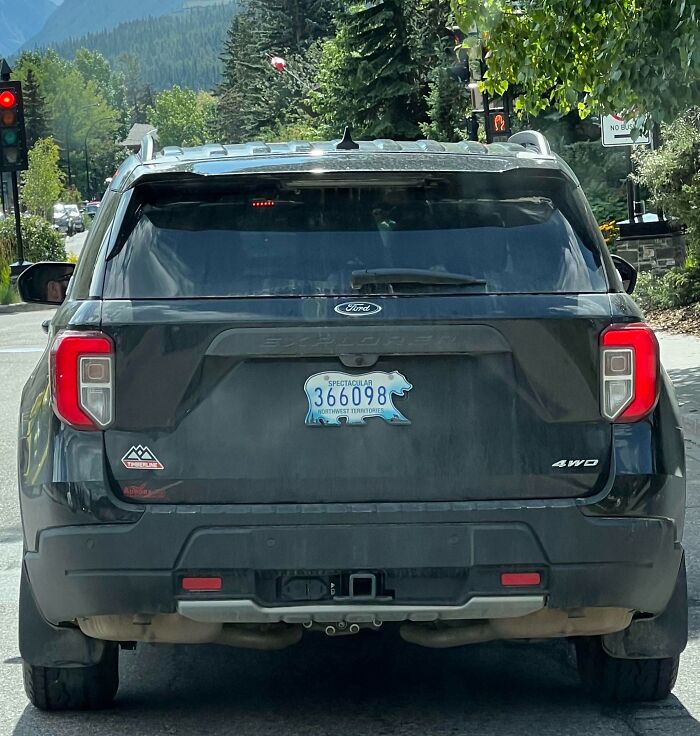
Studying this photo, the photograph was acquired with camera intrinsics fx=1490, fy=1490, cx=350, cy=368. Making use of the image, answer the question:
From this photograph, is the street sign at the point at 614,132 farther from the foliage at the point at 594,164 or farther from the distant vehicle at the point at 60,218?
the distant vehicle at the point at 60,218

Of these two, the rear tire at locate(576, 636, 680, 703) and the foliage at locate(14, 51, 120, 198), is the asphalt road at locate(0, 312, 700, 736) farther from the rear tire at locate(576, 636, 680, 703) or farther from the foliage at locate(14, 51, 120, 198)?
the foliage at locate(14, 51, 120, 198)

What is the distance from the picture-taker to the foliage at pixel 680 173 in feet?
62.4

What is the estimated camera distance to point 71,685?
491 centimetres

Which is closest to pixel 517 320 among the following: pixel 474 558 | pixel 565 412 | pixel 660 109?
pixel 565 412

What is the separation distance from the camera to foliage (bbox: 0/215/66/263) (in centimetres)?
3541

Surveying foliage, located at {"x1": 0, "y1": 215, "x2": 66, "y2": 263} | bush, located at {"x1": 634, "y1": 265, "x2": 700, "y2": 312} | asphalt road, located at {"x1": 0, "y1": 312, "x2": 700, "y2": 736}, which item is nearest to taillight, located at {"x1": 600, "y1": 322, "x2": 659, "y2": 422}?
asphalt road, located at {"x1": 0, "y1": 312, "x2": 700, "y2": 736}

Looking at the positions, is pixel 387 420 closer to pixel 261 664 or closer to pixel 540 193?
pixel 540 193

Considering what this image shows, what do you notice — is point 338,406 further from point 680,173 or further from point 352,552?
point 680,173

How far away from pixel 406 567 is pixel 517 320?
783mm

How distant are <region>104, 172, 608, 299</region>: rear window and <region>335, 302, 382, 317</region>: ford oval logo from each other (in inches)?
1.8

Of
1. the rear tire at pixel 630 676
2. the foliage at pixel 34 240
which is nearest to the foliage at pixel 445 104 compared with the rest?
the foliage at pixel 34 240

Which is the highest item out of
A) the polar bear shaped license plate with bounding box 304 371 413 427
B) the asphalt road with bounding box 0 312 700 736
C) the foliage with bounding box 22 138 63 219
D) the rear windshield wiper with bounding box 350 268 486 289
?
the rear windshield wiper with bounding box 350 268 486 289

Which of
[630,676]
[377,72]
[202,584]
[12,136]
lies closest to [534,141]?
[630,676]

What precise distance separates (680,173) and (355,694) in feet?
49.6
